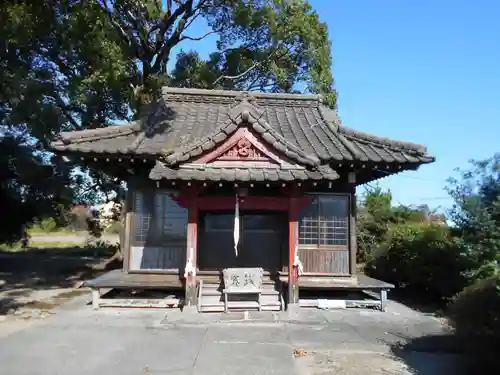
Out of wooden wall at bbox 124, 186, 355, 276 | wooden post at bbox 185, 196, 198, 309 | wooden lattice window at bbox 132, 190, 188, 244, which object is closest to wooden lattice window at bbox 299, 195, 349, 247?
wooden wall at bbox 124, 186, 355, 276

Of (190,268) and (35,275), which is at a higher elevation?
(190,268)

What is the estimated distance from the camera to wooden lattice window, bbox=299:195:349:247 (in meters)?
12.2

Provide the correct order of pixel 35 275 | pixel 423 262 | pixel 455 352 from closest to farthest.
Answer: pixel 455 352, pixel 423 262, pixel 35 275

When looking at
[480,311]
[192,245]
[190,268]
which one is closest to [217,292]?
[190,268]

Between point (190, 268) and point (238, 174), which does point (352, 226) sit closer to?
point (238, 174)

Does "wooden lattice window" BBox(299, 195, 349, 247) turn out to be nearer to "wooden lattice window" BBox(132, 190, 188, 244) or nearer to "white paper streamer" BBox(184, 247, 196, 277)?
"white paper streamer" BBox(184, 247, 196, 277)

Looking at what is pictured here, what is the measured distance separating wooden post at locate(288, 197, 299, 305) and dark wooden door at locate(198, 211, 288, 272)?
108 cm

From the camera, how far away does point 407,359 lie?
720cm

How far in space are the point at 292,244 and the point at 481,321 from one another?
537cm

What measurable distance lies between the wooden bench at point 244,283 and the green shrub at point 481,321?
5163 millimetres

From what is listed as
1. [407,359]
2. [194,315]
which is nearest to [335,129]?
[194,315]

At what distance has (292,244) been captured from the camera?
1098 cm

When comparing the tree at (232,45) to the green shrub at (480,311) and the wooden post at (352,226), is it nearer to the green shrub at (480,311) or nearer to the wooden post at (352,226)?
the wooden post at (352,226)

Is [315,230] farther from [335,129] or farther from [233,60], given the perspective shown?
[233,60]
